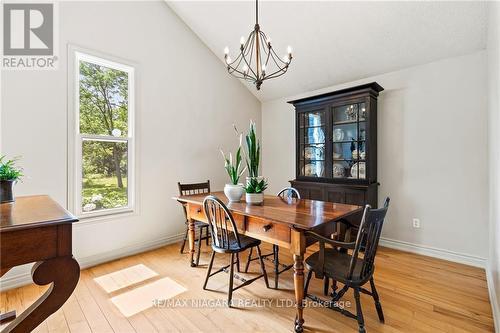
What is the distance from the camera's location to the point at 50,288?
3.85ft

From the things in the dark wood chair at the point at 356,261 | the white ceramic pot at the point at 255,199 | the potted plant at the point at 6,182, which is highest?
the potted plant at the point at 6,182

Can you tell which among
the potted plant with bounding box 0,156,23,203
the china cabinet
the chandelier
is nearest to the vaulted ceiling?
the chandelier

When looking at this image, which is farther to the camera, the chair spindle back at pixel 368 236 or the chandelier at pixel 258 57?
the chandelier at pixel 258 57

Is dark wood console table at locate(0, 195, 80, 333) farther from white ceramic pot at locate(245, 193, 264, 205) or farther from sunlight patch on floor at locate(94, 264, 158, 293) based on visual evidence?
white ceramic pot at locate(245, 193, 264, 205)

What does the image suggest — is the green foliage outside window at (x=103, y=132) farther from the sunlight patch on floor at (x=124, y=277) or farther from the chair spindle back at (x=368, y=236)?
the chair spindle back at (x=368, y=236)

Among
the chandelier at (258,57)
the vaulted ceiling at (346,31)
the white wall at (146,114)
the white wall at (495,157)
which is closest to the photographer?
the white wall at (495,157)

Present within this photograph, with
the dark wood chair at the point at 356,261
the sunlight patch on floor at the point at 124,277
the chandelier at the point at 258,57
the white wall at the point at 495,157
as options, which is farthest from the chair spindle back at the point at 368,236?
the sunlight patch on floor at the point at 124,277

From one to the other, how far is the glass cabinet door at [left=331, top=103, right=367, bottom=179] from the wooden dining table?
1392 mm

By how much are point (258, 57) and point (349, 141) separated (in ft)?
6.25

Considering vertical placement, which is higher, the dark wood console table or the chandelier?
the chandelier

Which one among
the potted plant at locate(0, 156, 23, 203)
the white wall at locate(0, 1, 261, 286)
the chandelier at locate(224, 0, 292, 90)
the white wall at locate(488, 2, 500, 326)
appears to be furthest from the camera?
the white wall at locate(0, 1, 261, 286)

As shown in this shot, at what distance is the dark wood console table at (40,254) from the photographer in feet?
3.40

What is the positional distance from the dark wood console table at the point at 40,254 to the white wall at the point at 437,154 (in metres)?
3.58

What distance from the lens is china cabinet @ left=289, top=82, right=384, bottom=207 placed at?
128 inches
